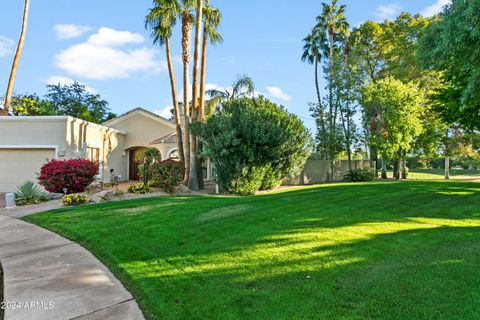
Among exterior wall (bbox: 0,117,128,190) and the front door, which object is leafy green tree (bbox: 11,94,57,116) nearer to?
the front door

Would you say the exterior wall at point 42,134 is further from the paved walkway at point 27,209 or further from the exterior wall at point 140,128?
the exterior wall at point 140,128

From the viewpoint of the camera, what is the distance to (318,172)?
22.4m

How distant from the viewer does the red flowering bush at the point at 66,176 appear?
12922mm

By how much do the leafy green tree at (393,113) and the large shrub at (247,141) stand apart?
8898 mm

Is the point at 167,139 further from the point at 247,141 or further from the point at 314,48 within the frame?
the point at 314,48

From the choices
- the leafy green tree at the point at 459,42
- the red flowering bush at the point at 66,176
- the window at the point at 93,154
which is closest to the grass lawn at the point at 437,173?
the leafy green tree at the point at 459,42

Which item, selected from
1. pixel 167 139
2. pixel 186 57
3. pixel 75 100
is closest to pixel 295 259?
pixel 186 57

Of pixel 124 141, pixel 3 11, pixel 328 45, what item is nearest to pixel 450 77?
pixel 328 45

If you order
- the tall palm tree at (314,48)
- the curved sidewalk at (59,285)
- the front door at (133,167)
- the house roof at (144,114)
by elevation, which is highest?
the tall palm tree at (314,48)

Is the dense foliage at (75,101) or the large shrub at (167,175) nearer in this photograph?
the large shrub at (167,175)

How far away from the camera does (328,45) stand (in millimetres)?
27047

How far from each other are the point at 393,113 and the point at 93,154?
20.1 m

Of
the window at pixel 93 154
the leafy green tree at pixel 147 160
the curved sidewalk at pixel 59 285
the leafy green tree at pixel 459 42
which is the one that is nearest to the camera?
the curved sidewalk at pixel 59 285

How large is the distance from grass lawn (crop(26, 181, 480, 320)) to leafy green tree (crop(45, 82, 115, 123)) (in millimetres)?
33653
